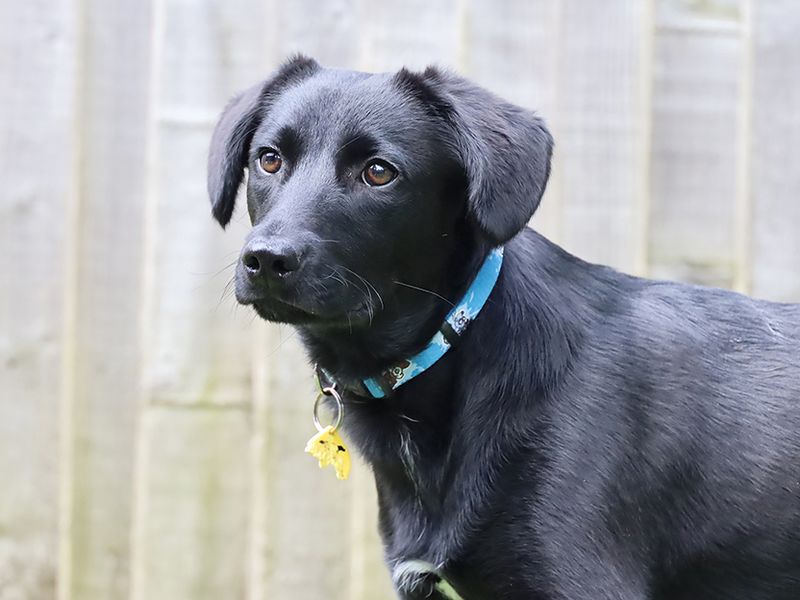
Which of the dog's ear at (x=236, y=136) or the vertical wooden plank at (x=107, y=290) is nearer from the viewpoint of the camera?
the dog's ear at (x=236, y=136)

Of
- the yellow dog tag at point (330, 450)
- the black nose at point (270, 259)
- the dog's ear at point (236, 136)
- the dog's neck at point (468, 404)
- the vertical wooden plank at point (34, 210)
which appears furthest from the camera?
the vertical wooden plank at point (34, 210)

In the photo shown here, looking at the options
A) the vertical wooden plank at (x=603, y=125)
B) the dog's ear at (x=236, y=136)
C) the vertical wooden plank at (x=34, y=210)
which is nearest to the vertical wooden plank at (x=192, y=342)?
the vertical wooden plank at (x=34, y=210)

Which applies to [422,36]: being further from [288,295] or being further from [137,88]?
[288,295]

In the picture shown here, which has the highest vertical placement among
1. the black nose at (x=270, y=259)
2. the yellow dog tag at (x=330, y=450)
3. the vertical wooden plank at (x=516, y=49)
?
the vertical wooden plank at (x=516, y=49)

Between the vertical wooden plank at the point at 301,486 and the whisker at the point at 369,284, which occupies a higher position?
the whisker at the point at 369,284

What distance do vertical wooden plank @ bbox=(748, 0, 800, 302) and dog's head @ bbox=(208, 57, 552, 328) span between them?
1157 mm

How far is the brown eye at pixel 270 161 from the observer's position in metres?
2.39

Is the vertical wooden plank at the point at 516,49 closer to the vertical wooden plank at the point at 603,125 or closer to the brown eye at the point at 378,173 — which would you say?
the vertical wooden plank at the point at 603,125

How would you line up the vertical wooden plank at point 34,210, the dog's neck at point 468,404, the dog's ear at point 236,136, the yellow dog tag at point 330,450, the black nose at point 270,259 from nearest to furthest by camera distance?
the black nose at point 270,259 → the dog's neck at point 468,404 → the yellow dog tag at point 330,450 → the dog's ear at point 236,136 → the vertical wooden plank at point 34,210

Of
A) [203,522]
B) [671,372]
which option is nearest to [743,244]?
[671,372]

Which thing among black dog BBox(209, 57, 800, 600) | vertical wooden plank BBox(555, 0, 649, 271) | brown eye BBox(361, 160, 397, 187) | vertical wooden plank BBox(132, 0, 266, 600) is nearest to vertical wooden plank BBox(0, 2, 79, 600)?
vertical wooden plank BBox(132, 0, 266, 600)

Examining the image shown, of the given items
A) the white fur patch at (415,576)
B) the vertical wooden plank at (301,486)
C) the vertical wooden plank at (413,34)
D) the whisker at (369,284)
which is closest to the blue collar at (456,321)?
the whisker at (369,284)

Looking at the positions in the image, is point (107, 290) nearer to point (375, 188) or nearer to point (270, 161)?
point (270, 161)

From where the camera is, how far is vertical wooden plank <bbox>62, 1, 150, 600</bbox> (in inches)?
124
